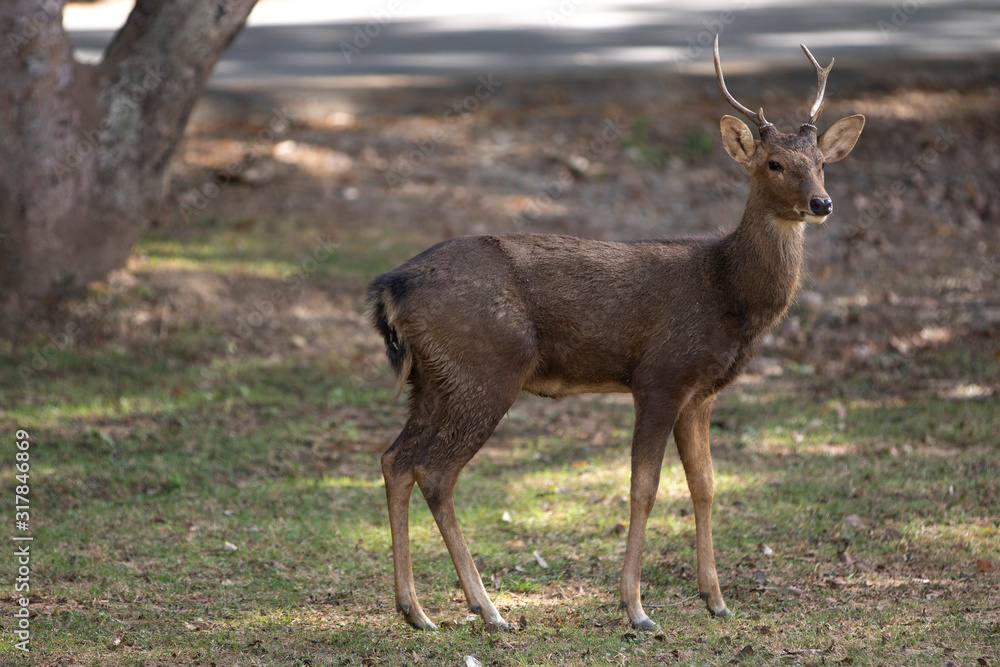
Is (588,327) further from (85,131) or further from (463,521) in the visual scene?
(85,131)

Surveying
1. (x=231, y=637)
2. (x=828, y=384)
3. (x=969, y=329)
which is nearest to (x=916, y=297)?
(x=969, y=329)

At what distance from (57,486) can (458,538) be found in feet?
10.1

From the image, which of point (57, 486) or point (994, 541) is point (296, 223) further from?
point (994, 541)

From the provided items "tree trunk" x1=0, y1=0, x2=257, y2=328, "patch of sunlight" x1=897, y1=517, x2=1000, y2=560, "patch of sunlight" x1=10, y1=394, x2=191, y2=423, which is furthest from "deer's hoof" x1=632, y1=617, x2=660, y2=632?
"tree trunk" x1=0, y1=0, x2=257, y2=328

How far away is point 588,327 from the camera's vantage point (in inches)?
211

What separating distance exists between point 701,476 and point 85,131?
6.22 metres

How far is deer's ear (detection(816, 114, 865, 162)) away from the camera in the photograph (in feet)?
18.1

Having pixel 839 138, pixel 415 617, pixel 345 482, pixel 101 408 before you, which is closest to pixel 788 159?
pixel 839 138

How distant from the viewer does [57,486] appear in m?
6.85

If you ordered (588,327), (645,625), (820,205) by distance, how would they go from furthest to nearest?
(588,327) → (645,625) → (820,205)

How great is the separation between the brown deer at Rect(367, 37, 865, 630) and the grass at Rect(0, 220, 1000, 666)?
0.41 metres

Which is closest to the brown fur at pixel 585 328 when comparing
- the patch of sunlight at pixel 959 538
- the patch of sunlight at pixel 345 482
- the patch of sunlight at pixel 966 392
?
the patch of sunlight at pixel 959 538

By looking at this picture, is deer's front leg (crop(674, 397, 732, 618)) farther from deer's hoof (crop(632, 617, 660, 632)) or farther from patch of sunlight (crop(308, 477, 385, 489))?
patch of sunlight (crop(308, 477, 385, 489))

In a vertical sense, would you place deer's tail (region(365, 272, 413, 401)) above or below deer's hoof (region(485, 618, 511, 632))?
above
